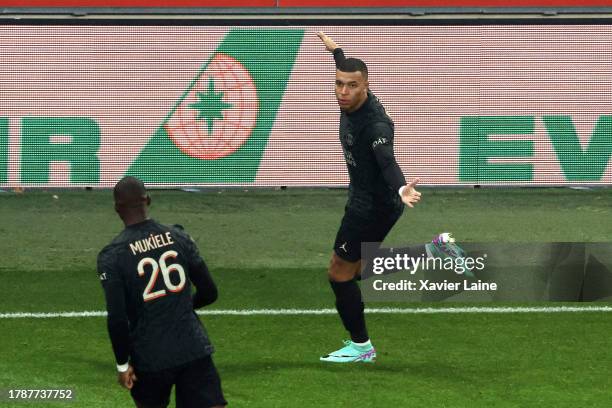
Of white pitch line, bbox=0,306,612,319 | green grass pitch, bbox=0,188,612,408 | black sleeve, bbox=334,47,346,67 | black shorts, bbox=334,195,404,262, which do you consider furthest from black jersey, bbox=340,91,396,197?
white pitch line, bbox=0,306,612,319

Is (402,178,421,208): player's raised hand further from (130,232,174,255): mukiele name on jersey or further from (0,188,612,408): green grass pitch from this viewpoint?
(130,232,174,255): mukiele name on jersey

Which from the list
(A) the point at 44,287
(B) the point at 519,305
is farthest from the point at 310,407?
(A) the point at 44,287

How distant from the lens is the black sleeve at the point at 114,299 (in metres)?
6.54

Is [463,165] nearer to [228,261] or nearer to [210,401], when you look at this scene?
[228,261]

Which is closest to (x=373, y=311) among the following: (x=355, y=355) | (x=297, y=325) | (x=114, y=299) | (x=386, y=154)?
(x=297, y=325)

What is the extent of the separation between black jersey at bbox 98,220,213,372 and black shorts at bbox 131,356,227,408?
0.15ft

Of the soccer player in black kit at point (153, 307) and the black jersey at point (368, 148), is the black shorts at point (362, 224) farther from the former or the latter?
the soccer player in black kit at point (153, 307)

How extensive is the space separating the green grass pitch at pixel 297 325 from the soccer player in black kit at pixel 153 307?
7.16 feet

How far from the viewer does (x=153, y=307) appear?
21.8 ft

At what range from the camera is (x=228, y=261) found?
553 inches

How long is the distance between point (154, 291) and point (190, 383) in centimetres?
50

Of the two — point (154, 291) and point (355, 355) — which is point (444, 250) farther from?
point (154, 291)

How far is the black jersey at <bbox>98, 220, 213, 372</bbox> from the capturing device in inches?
258

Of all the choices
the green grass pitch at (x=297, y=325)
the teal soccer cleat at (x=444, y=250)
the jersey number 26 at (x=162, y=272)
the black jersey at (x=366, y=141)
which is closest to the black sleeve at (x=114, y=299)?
the jersey number 26 at (x=162, y=272)
